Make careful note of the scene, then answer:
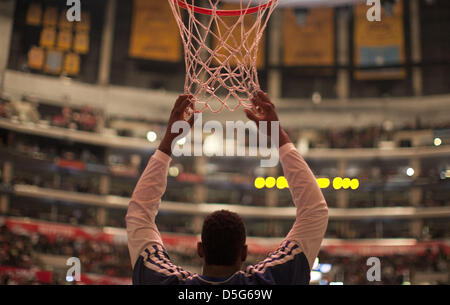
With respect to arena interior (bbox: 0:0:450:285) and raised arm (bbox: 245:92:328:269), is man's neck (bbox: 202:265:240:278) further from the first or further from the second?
arena interior (bbox: 0:0:450:285)

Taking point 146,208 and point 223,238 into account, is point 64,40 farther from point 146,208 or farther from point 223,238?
point 223,238

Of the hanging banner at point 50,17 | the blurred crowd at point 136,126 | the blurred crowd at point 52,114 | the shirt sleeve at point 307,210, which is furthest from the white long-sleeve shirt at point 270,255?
the hanging banner at point 50,17

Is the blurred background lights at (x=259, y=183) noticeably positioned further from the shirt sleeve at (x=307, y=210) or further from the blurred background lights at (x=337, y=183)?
the shirt sleeve at (x=307, y=210)

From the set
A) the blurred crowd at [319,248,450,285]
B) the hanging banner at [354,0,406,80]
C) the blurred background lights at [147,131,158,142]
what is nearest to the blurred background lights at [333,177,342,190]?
the blurred crowd at [319,248,450,285]

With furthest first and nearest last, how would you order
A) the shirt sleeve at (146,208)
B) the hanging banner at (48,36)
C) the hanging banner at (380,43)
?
the hanging banner at (380,43)
the hanging banner at (48,36)
the shirt sleeve at (146,208)

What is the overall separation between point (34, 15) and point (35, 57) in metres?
1.21

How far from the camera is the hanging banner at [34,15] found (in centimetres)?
1520

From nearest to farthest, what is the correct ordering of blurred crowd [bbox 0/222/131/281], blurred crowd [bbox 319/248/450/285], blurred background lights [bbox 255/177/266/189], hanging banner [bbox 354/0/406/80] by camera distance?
blurred crowd [bbox 0/222/131/281], blurred crowd [bbox 319/248/450/285], blurred background lights [bbox 255/177/266/189], hanging banner [bbox 354/0/406/80]

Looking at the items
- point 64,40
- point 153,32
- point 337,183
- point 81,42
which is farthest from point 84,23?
point 337,183

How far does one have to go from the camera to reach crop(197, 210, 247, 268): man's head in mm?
1293

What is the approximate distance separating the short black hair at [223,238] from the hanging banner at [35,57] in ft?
49.7

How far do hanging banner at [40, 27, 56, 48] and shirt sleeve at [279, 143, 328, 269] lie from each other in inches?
592
